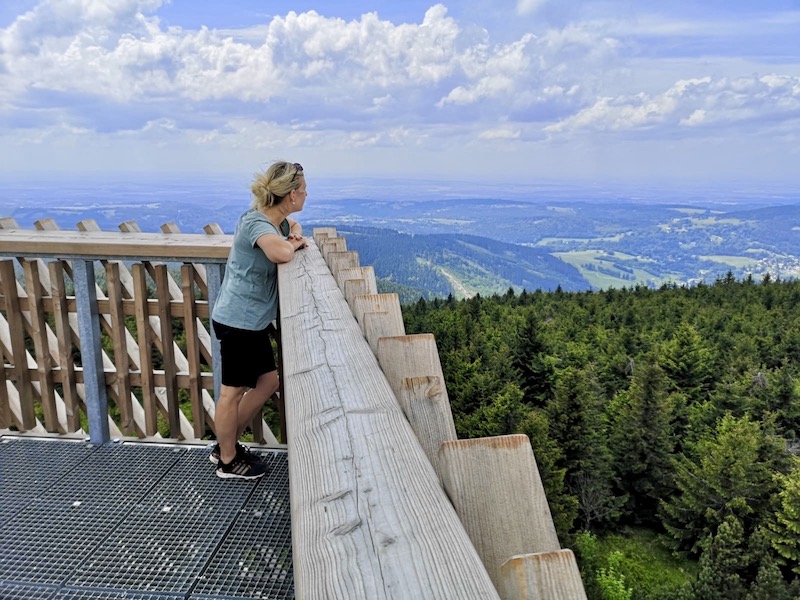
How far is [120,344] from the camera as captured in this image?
3734mm

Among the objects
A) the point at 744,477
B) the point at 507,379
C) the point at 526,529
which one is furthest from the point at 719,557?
the point at 526,529

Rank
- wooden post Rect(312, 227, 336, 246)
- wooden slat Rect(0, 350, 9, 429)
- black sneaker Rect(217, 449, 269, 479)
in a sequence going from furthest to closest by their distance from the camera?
wooden post Rect(312, 227, 336, 246) → wooden slat Rect(0, 350, 9, 429) → black sneaker Rect(217, 449, 269, 479)

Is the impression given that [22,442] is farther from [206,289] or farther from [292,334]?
[292,334]

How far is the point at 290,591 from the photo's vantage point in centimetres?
234

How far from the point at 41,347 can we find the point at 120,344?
0.49 m

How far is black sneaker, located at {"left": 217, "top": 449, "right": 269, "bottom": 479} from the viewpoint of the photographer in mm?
3291

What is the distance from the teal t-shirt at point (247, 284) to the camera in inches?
119

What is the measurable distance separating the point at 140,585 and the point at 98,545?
1.33ft

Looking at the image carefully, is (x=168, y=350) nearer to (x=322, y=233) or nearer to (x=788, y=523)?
(x=322, y=233)

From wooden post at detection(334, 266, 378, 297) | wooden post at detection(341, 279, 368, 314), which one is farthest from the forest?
wooden post at detection(341, 279, 368, 314)

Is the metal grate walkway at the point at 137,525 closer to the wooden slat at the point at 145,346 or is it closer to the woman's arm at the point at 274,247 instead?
the wooden slat at the point at 145,346

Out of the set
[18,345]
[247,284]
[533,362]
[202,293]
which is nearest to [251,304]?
[247,284]

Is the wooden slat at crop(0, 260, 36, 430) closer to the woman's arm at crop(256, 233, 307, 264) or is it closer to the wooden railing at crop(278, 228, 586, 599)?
the woman's arm at crop(256, 233, 307, 264)

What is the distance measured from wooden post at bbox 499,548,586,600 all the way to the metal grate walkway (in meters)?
1.85
